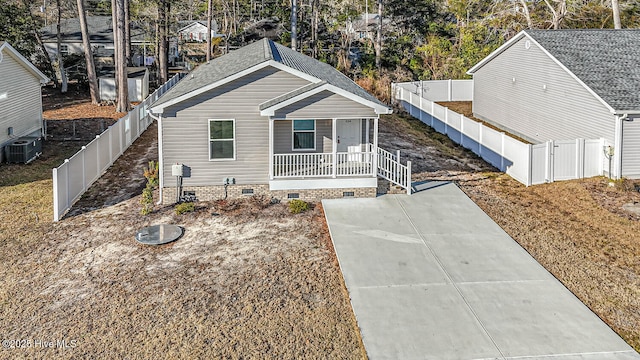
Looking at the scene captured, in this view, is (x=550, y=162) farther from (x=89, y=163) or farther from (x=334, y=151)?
(x=89, y=163)

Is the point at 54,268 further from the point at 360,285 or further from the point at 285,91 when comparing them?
the point at 285,91

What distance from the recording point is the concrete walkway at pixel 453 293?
28.8 ft

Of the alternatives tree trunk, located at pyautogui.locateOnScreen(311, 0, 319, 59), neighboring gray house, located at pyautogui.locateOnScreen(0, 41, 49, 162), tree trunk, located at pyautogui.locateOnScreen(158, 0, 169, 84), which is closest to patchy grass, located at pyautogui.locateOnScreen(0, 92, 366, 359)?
neighboring gray house, located at pyautogui.locateOnScreen(0, 41, 49, 162)

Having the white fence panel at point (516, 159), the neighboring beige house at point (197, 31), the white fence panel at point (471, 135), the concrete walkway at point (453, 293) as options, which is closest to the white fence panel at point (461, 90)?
the white fence panel at point (471, 135)

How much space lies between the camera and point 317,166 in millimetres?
16641

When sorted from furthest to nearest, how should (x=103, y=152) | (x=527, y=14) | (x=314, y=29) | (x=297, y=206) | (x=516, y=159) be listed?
(x=314, y=29), (x=527, y=14), (x=103, y=152), (x=516, y=159), (x=297, y=206)

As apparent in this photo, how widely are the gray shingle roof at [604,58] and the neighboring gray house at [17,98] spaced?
72.0 feet

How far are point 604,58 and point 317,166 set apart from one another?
42.3 feet

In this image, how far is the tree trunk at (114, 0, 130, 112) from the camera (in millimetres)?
29109

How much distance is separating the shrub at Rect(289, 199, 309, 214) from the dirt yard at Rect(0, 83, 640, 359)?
0.70ft

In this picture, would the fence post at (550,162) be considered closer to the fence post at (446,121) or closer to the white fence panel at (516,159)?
the white fence panel at (516,159)

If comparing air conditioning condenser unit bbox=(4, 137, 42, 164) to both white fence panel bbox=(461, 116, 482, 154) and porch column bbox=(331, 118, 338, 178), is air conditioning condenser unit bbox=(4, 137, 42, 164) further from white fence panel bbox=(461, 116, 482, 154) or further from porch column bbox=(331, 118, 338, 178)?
white fence panel bbox=(461, 116, 482, 154)

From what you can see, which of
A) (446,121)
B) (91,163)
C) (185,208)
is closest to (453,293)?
(185,208)

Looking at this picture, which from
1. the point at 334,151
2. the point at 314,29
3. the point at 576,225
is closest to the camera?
the point at 576,225
